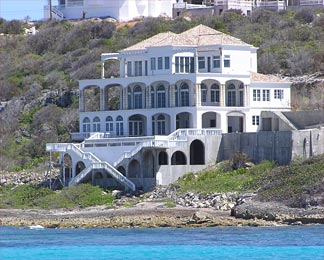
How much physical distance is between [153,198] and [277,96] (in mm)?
13398

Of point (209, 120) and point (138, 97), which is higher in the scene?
point (138, 97)

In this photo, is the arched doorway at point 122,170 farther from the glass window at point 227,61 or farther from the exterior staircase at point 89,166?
the glass window at point 227,61

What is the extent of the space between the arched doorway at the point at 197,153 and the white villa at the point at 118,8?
4604cm

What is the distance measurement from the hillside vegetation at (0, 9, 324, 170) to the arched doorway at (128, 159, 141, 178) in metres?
11.0

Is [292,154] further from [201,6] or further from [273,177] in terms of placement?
[201,6]

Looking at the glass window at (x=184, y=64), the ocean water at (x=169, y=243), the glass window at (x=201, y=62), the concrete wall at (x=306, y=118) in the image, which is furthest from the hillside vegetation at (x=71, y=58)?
the ocean water at (x=169, y=243)

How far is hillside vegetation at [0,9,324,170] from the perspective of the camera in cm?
10419

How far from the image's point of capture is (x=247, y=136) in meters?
86.1

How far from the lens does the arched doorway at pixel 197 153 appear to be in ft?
289

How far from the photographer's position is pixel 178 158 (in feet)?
290

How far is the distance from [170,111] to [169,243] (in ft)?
82.2

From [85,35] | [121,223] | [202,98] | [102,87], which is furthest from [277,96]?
[85,35]

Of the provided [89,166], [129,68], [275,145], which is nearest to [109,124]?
[129,68]

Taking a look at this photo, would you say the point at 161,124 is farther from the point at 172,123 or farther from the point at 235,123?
the point at 235,123
